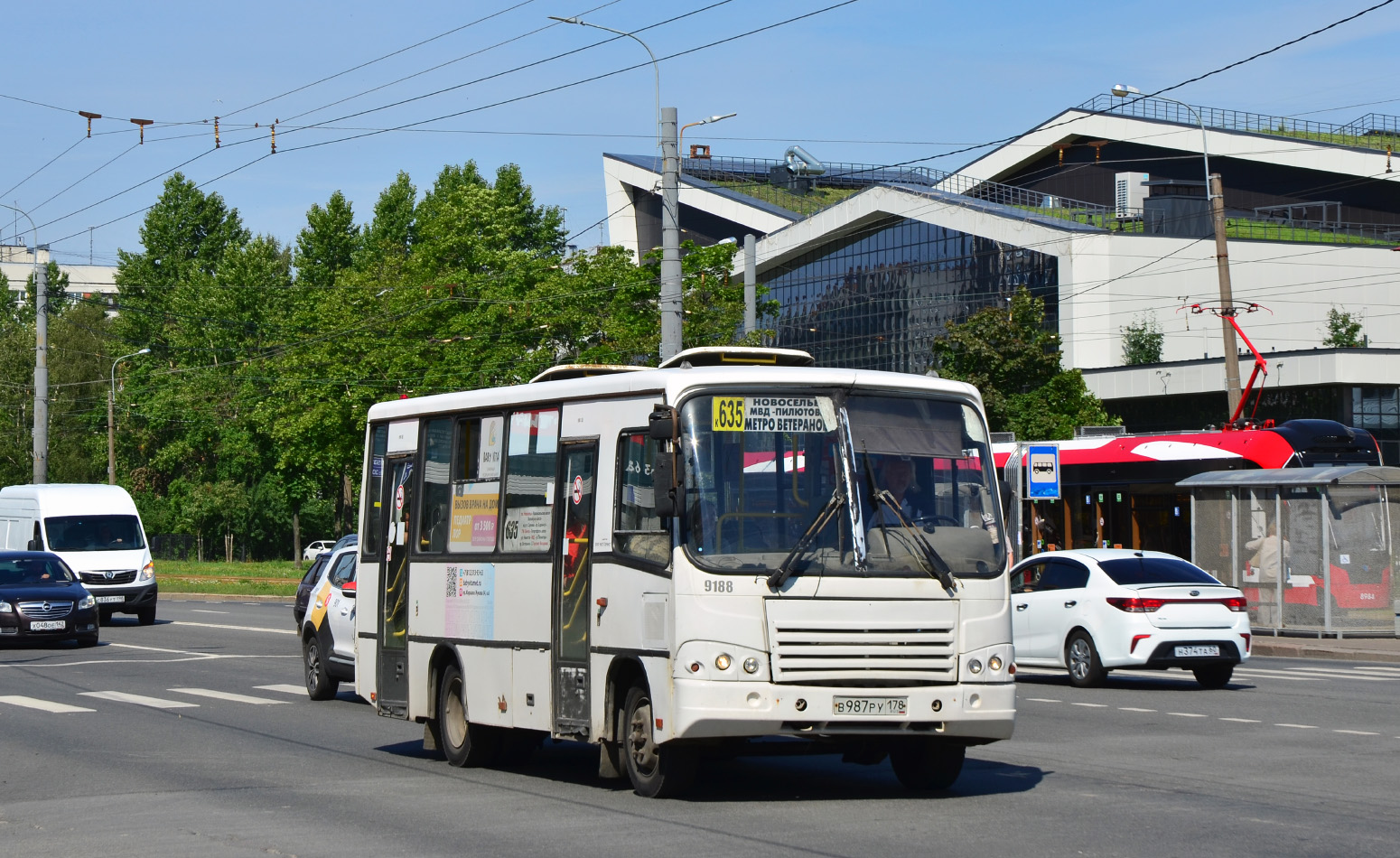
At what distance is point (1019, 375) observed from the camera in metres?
45.9

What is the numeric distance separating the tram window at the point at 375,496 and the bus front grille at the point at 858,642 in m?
5.10

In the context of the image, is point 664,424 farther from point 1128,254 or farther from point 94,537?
point 1128,254

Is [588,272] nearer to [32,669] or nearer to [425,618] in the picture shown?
[32,669]

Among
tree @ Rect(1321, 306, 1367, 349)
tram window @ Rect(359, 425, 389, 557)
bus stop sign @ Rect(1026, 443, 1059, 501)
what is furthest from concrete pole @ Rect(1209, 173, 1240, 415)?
tree @ Rect(1321, 306, 1367, 349)

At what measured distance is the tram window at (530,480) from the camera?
454 inches

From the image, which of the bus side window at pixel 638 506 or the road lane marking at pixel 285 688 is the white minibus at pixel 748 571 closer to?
the bus side window at pixel 638 506

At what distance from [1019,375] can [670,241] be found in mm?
22523

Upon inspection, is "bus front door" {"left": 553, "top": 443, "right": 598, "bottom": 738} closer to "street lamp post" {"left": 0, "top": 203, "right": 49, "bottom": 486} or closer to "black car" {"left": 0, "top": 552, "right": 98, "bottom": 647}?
"black car" {"left": 0, "top": 552, "right": 98, "bottom": 647}

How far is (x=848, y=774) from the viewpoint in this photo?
1186 cm

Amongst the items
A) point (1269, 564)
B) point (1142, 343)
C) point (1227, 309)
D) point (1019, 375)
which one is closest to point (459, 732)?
point (1269, 564)

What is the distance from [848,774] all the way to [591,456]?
2951 millimetres

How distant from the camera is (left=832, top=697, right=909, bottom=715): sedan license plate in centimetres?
977

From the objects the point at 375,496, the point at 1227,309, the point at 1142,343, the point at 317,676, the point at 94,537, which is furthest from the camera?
the point at 1142,343

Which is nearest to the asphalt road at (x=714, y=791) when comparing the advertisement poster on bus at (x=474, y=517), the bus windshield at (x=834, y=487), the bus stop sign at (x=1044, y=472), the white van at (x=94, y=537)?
the bus windshield at (x=834, y=487)
